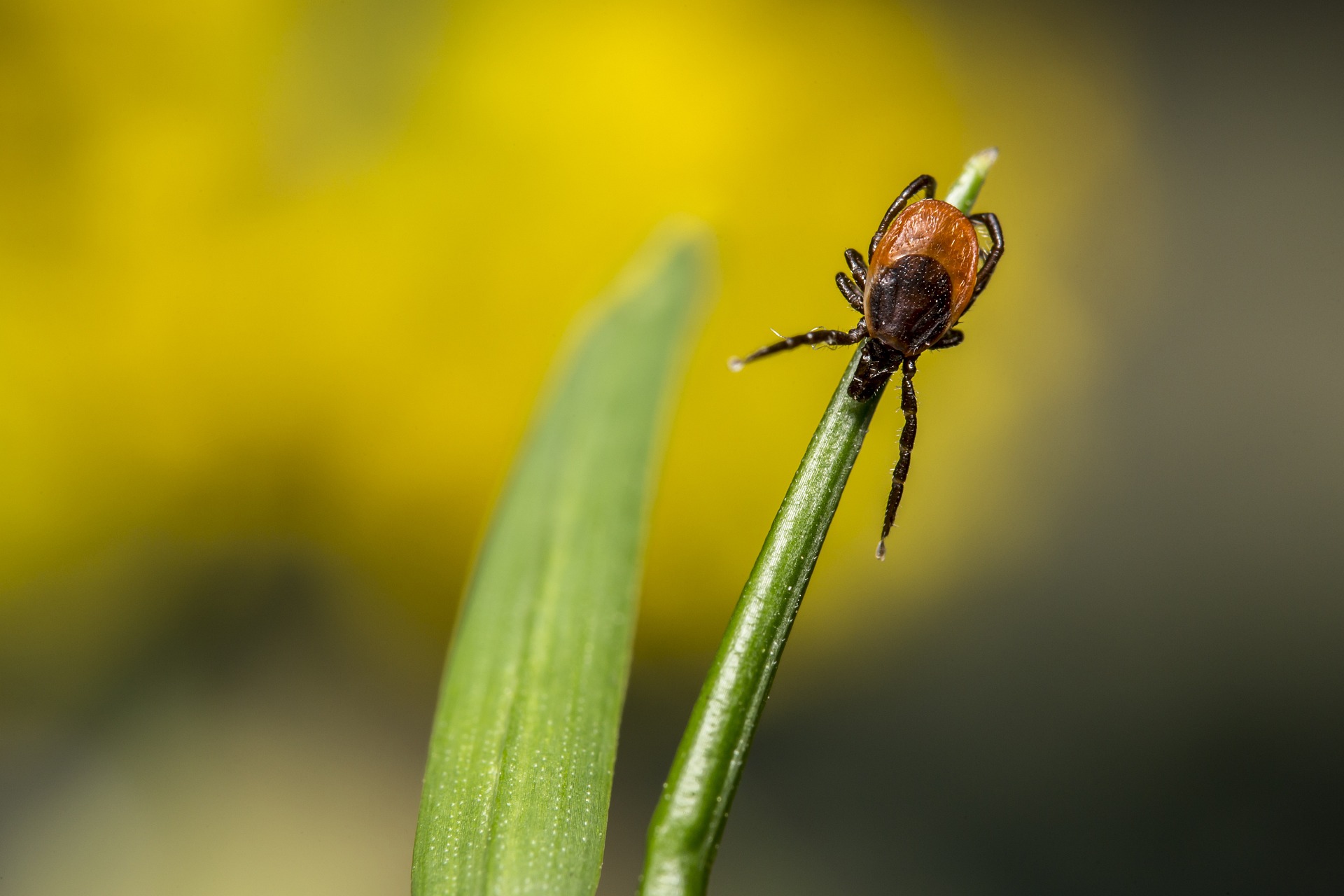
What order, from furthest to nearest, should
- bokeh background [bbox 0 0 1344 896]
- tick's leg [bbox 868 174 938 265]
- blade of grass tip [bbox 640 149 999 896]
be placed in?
bokeh background [bbox 0 0 1344 896] → tick's leg [bbox 868 174 938 265] → blade of grass tip [bbox 640 149 999 896]

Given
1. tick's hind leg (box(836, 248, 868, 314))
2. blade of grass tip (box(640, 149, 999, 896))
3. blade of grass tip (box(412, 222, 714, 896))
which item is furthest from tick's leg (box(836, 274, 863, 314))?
blade of grass tip (box(640, 149, 999, 896))

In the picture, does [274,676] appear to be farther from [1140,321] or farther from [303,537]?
[1140,321]

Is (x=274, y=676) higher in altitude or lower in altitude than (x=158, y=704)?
higher

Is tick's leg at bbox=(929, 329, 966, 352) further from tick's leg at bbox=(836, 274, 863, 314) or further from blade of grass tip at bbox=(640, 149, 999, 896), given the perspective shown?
blade of grass tip at bbox=(640, 149, 999, 896)

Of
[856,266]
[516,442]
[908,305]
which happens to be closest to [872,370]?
[908,305]

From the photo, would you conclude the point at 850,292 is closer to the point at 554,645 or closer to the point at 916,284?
the point at 916,284

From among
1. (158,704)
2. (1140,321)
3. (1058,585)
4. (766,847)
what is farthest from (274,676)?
(1140,321)
